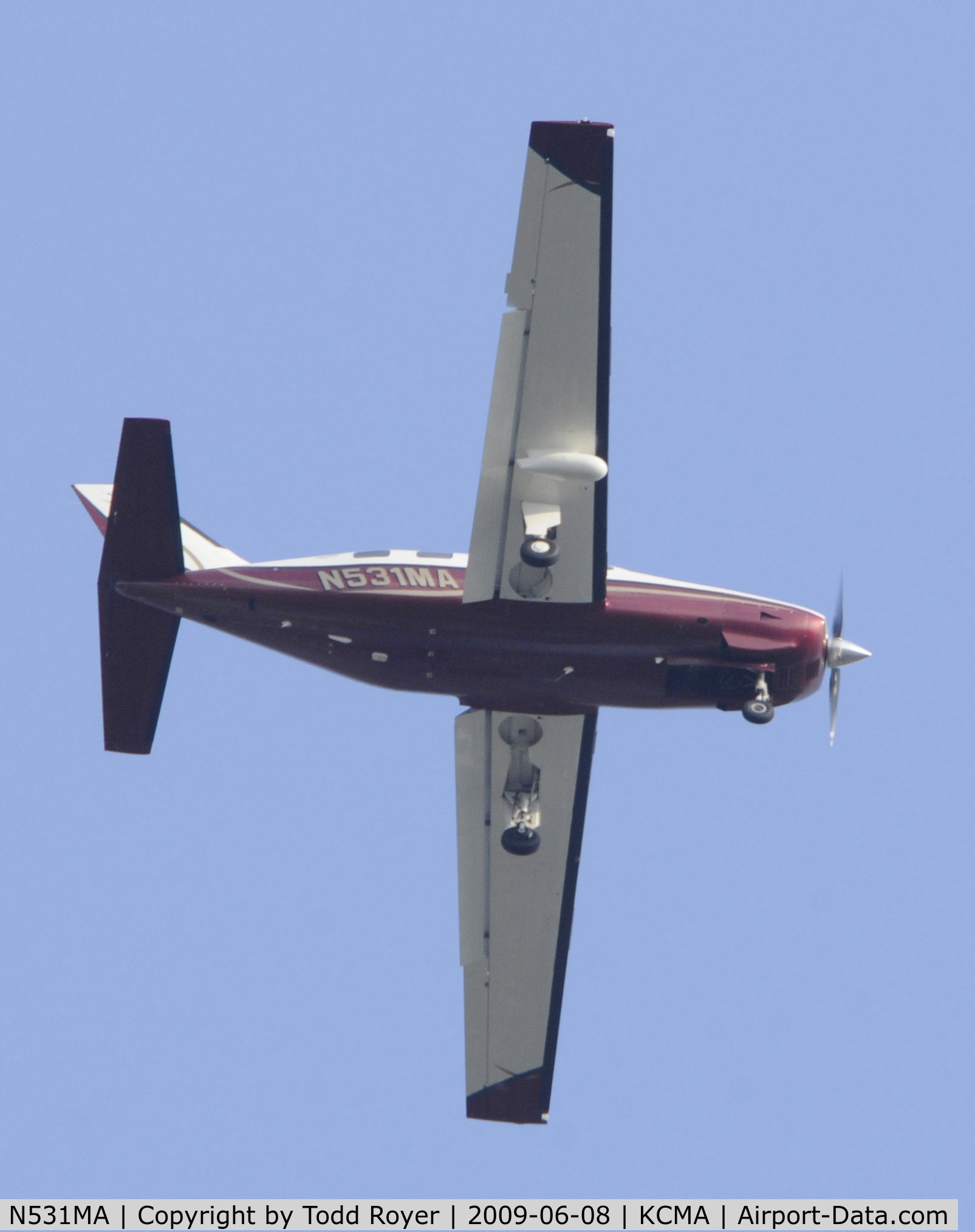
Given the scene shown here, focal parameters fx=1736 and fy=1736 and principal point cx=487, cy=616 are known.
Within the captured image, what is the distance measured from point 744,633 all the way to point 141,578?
9.17 meters

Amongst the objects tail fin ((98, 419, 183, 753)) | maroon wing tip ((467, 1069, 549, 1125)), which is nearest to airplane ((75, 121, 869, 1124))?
tail fin ((98, 419, 183, 753))

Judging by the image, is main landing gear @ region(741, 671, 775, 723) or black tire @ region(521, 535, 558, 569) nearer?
black tire @ region(521, 535, 558, 569)

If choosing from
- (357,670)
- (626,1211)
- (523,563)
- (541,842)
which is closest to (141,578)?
(357,670)

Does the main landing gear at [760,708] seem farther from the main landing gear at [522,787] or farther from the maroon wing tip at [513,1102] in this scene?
the maroon wing tip at [513,1102]

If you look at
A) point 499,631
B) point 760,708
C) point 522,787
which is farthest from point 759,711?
point 522,787

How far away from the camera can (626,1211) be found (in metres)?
26.1

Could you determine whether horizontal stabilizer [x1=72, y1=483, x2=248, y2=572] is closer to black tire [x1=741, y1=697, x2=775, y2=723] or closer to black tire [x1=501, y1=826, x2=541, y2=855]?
black tire [x1=501, y1=826, x2=541, y2=855]

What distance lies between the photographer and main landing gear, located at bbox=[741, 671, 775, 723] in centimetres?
2567

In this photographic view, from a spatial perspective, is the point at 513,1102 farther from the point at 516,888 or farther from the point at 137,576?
the point at 137,576

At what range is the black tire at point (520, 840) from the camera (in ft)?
89.5

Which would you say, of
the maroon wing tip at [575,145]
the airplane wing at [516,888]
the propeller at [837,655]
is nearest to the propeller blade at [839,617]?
the propeller at [837,655]

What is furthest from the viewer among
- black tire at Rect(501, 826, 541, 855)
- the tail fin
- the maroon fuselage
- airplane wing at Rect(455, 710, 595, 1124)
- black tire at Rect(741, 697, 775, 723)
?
airplane wing at Rect(455, 710, 595, 1124)

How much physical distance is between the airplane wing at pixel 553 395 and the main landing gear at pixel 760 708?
274 cm

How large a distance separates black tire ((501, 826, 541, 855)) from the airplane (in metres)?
0.04
